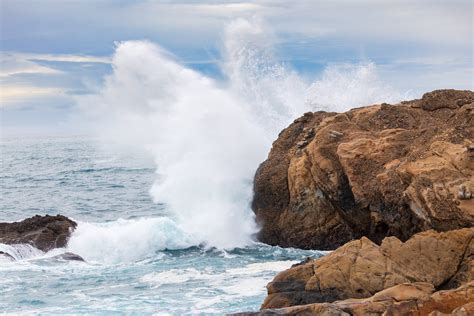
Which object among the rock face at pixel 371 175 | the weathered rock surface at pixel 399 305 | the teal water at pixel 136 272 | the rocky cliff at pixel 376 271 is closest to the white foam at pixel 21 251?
the teal water at pixel 136 272

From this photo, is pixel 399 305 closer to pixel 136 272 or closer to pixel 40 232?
pixel 136 272

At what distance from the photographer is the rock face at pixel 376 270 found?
38.1 ft

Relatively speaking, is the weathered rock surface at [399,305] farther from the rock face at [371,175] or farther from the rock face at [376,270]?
the rock face at [371,175]

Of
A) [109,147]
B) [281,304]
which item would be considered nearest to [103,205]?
[281,304]

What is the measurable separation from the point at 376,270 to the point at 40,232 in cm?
1173

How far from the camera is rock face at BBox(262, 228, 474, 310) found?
11.6 meters

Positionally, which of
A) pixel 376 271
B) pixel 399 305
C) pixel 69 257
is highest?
pixel 69 257

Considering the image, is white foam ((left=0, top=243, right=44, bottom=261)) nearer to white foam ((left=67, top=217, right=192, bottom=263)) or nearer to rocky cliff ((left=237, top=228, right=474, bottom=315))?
white foam ((left=67, top=217, right=192, bottom=263))

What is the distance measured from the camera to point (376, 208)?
1612cm

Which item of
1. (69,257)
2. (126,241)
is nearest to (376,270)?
(69,257)

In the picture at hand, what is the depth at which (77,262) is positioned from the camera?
1912 cm

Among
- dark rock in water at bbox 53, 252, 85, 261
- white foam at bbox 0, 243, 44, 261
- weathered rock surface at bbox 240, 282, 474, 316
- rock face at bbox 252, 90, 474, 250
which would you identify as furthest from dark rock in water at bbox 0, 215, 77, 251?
weathered rock surface at bbox 240, 282, 474, 316

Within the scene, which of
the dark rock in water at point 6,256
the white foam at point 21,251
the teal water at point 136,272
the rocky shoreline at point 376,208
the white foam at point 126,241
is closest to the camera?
the rocky shoreline at point 376,208

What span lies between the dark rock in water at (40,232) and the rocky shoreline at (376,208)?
5.45 meters
